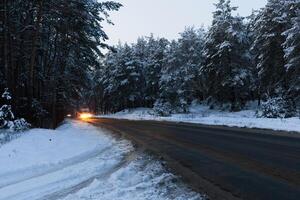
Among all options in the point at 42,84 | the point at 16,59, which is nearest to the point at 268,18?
the point at 42,84

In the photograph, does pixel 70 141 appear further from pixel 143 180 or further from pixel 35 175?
pixel 143 180

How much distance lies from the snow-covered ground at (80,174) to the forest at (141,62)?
27.3 ft

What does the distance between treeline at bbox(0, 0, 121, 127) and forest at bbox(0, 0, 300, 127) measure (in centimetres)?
6

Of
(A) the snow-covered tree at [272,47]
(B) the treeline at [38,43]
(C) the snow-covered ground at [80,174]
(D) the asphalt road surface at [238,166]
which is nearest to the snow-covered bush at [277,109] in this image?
(A) the snow-covered tree at [272,47]

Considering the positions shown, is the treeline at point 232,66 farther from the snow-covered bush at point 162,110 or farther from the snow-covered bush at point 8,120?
the snow-covered bush at point 8,120

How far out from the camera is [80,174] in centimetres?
1035

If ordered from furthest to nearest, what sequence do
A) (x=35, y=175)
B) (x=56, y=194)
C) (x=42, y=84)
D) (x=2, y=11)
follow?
(x=42, y=84) < (x=2, y=11) < (x=35, y=175) < (x=56, y=194)

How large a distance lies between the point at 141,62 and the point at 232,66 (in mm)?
31633

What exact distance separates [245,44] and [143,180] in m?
46.1

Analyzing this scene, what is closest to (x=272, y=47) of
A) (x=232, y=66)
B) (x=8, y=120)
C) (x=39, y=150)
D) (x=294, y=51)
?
(x=232, y=66)

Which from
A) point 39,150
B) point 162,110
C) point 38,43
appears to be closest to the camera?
point 39,150

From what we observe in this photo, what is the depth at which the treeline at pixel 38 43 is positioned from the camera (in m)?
22.1

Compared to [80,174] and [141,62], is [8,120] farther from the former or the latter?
[141,62]

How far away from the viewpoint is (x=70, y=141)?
17.6 meters
